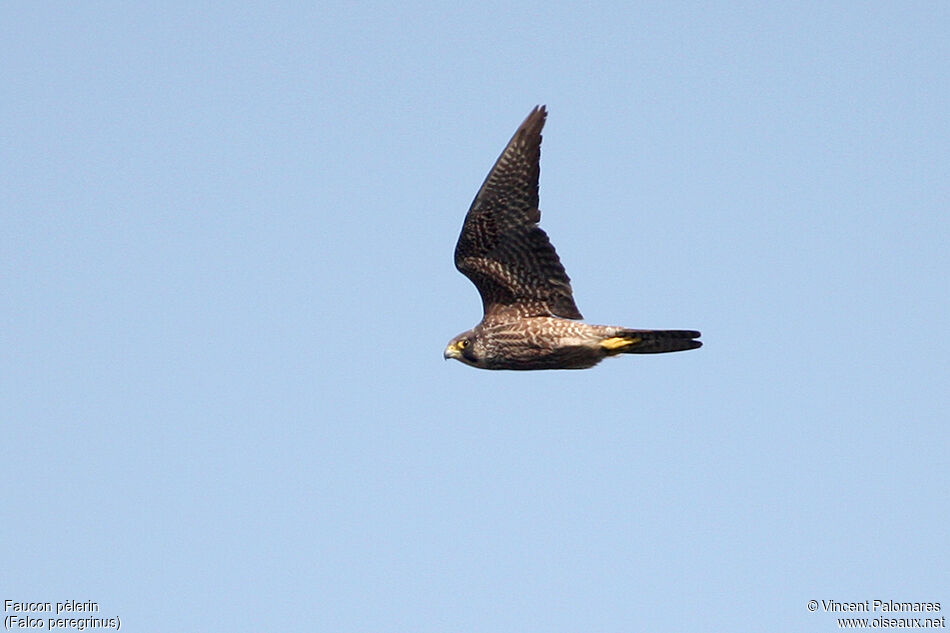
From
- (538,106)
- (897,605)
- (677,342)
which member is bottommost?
(897,605)

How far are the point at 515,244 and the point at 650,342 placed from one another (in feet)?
6.04

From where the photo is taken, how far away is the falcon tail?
67.5ft

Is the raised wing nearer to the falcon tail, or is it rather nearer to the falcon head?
the falcon head

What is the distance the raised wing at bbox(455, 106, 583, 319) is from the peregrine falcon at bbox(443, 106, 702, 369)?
0.01 m

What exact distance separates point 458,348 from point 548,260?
1.50 metres

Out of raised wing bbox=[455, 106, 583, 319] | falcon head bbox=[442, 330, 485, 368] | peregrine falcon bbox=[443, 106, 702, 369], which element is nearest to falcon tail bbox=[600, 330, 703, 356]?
peregrine falcon bbox=[443, 106, 702, 369]

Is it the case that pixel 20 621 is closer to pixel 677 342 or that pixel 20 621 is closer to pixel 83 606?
pixel 83 606

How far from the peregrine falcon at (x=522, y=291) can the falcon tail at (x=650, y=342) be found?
0.03 ft

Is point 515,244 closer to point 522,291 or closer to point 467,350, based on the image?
point 522,291

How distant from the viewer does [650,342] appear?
20.8 metres

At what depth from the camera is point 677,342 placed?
2067 cm

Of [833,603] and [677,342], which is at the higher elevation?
[677,342]

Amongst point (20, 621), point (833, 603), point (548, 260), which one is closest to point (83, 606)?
point (20, 621)

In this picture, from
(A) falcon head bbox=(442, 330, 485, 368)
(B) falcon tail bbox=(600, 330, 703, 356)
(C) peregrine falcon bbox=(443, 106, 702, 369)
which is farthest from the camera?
(A) falcon head bbox=(442, 330, 485, 368)
